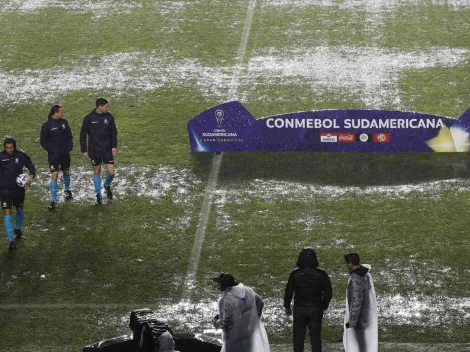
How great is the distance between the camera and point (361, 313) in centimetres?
1269

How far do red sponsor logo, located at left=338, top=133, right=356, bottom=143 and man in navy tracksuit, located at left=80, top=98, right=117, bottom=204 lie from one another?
406 centimetres

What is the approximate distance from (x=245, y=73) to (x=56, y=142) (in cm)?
705

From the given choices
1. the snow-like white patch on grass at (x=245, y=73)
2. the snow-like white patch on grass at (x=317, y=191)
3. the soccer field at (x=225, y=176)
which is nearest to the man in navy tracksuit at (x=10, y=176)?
the soccer field at (x=225, y=176)

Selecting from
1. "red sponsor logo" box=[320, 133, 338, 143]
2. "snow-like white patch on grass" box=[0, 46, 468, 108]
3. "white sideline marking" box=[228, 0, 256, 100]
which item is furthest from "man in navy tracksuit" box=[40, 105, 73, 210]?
"white sideline marking" box=[228, 0, 256, 100]

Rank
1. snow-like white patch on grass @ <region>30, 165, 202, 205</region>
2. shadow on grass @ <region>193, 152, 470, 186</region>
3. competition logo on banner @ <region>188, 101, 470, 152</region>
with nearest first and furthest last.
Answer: snow-like white patch on grass @ <region>30, 165, 202, 205</region> < shadow on grass @ <region>193, 152, 470, 186</region> < competition logo on banner @ <region>188, 101, 470, 152</region>

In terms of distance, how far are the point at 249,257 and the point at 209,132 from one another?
13.2 ft

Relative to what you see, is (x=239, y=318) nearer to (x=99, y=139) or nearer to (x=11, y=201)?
(x=11, y=201)

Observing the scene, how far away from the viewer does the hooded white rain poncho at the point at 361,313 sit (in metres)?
12.5

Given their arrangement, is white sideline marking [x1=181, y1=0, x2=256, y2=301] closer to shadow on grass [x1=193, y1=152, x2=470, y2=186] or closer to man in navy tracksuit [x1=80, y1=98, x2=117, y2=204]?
shadow on grass [x1=193, y1=152, x2=470, y2=186]

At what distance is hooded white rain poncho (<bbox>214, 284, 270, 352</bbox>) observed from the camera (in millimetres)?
12086

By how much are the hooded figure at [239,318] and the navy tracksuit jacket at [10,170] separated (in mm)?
5573

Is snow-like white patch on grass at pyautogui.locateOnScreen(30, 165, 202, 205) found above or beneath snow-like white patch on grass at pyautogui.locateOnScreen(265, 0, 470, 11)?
beneath

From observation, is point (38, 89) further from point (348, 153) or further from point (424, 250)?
point (424, 250)

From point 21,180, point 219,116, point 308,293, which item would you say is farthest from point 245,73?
point 308,293
